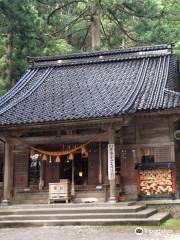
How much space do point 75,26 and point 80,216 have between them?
2205 centimetres

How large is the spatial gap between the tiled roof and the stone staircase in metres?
3.43

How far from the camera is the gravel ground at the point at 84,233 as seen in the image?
1102cm

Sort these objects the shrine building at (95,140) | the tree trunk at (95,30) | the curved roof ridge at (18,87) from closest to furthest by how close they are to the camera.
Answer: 1. the shrine building at (95,140)
2. the curved roof ridge at (18,87)
3. the tree trunk at (95,30)

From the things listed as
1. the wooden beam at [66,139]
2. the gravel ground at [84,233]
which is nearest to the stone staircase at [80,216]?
the gravel ground at [84,233]

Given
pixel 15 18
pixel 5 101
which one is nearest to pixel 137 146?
pixel 5 101

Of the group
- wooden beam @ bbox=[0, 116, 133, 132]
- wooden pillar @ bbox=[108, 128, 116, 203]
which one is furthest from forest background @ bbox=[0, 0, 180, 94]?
wooden pillar @ bbox=[108, 128, 116, 203]

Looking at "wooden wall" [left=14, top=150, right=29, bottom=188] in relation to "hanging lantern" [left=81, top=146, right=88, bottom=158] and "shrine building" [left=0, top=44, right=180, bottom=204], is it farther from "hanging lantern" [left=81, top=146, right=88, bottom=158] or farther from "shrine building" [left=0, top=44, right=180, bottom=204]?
"hanging lantern" [left=81, top=146, right=88, bottom=158]

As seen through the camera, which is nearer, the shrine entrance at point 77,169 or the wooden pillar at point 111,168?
the wooden pillar at point 111,168

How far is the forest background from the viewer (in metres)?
24.6

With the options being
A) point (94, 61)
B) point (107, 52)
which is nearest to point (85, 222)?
point (94, 61)

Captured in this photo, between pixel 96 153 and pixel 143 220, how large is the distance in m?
6.11

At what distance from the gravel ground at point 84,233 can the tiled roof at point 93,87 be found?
15.5 feet

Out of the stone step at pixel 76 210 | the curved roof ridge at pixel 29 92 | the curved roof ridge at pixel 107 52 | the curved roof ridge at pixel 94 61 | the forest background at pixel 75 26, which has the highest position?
the forest background at pixel 75 26

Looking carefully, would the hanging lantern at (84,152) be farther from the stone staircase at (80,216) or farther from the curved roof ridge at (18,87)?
the curved roof ridge at (18,87)
